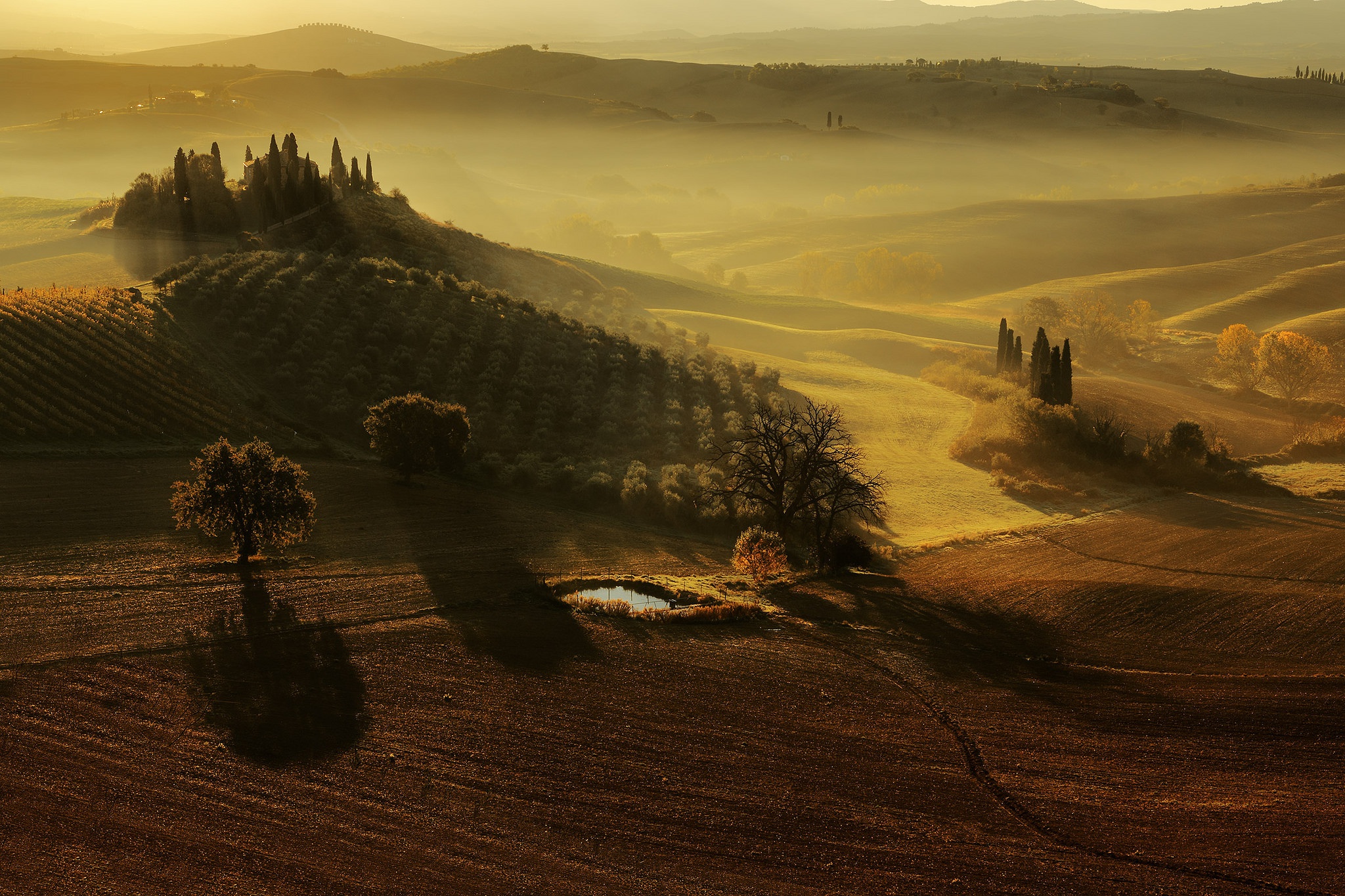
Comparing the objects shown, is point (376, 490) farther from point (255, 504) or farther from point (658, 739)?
point (658, 739)

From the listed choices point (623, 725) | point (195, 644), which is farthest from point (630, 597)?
point (195, 644)

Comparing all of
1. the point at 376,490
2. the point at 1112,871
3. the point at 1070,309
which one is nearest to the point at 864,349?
the point at 1070,309

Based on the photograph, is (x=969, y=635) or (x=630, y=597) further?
(x=630, y=597)

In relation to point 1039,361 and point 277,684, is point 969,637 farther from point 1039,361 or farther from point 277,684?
point 1039,361

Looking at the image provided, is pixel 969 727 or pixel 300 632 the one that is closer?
pixel 969 727

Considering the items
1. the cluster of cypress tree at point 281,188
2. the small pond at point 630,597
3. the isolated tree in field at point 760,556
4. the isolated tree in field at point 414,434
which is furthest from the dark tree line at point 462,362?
the small pond at point 630,597
